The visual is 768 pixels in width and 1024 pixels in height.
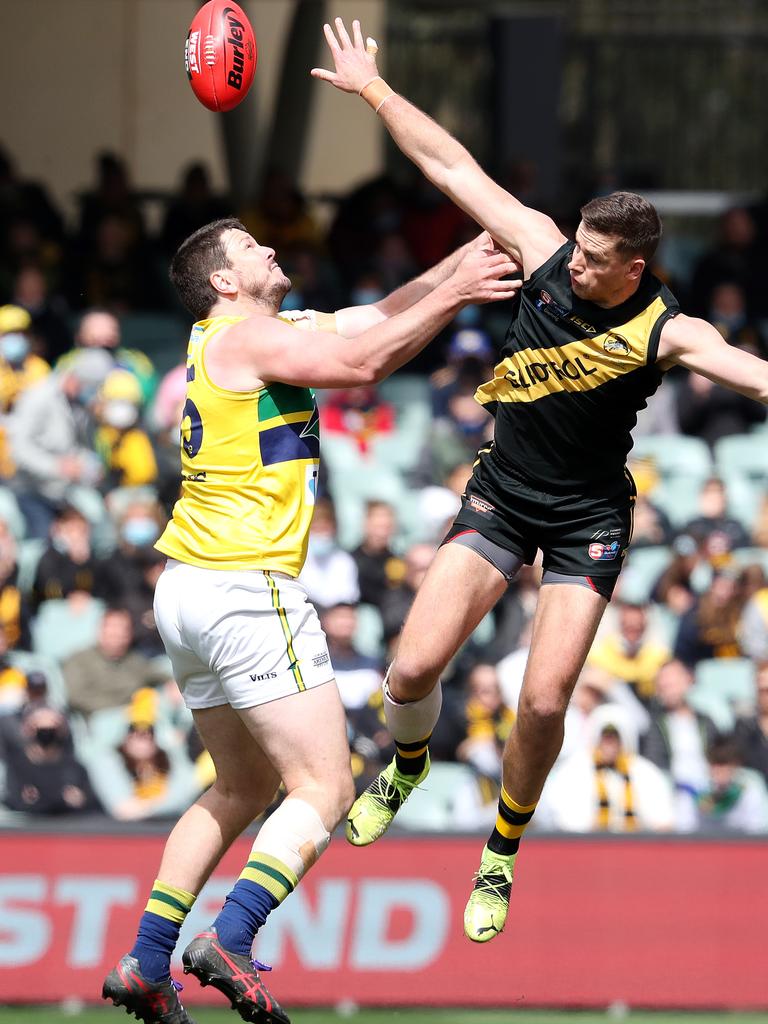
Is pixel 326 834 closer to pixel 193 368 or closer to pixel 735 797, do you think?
pixel 193 368

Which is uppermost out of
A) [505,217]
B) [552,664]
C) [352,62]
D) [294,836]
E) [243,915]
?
[352,62]

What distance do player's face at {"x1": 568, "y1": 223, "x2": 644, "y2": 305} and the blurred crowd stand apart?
4543 mm

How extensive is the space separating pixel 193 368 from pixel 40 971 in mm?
4837

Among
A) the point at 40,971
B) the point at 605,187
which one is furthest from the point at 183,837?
the point at 605,187

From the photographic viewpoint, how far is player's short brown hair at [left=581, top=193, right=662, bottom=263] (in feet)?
18.0

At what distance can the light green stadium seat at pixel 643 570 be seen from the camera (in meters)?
11.1

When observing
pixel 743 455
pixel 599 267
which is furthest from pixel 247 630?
pixel 743 455

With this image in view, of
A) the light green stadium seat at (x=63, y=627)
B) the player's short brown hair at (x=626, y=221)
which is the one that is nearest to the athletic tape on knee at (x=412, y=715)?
the player's short brown hair at (x=626, y=221)

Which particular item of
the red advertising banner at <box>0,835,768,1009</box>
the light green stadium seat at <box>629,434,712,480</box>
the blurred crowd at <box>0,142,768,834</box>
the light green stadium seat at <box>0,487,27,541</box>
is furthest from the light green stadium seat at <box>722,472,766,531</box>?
the light green stadium seat at <box>0,487,27,541</box>

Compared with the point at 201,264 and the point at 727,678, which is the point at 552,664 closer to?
the point at 201,264

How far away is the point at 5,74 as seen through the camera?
17.5 m

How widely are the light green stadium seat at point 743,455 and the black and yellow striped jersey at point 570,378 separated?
21.4 ft

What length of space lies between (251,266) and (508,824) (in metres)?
2.09

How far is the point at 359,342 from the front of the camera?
553cm
